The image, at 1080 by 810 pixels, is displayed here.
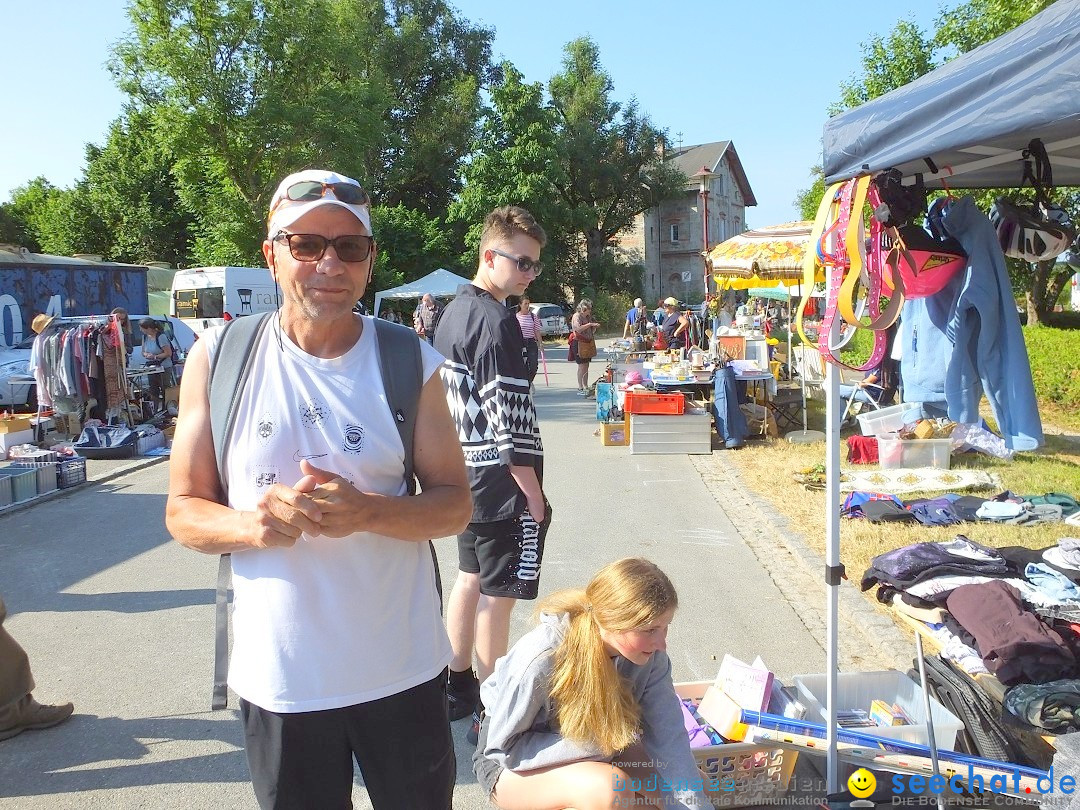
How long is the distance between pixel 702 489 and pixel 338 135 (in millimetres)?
21853

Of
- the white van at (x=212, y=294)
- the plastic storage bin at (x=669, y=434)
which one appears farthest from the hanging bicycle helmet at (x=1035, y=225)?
the white van at (x=212, y=294)

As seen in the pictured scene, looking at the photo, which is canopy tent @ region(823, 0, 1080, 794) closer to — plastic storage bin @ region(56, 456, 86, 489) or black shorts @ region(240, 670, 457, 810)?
black shorts @ region(240, 670, 457, 810)

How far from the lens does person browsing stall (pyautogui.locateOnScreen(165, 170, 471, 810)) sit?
5.56ft

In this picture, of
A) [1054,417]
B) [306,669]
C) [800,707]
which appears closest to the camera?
[306,669]

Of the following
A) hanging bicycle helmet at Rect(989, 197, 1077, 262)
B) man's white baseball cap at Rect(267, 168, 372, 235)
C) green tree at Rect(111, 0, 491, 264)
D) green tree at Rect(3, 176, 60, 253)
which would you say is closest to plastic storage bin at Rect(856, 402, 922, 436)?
hanging bicycle helmet at Rect(989, 197, 1077, 262)

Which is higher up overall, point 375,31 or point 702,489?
point 375,31

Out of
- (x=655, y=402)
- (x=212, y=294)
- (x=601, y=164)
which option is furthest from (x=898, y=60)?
(x=601, y=164)

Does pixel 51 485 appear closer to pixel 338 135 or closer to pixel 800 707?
pixel 800 707

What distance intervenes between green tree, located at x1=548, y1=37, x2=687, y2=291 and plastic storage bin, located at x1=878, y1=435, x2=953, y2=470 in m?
34.8

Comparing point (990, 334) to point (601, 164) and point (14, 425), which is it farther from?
point (601, 164)

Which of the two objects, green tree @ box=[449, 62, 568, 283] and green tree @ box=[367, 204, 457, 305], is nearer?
green tree @ box=[367, 204, 457, 305]

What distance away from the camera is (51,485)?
866cm

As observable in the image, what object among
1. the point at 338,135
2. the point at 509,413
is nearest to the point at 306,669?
the point at 509,413

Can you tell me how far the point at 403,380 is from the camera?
177 cm
